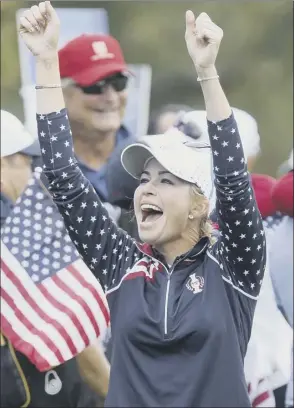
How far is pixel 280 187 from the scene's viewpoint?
14.3 ft

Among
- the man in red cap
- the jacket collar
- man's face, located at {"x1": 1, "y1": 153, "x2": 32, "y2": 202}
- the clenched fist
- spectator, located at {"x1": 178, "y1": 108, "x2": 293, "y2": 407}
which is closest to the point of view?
the clenched fist

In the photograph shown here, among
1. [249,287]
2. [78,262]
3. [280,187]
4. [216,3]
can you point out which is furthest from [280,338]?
[216,3]

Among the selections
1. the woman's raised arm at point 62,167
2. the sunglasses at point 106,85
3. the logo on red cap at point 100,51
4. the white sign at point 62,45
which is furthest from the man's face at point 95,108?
the woman's raised arm at point 62,167

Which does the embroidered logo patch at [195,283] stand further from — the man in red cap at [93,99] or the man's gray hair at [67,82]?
the man's gray hair at [67,82]

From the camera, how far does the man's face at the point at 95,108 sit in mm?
4766

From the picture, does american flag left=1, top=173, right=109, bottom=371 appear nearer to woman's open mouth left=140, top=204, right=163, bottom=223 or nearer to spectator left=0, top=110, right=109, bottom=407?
spectator left=0, top=110, right=109, bottom=407

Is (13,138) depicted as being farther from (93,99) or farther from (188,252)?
(188,252)

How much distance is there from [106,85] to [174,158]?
6.14 feet

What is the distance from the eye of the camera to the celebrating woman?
111 inches

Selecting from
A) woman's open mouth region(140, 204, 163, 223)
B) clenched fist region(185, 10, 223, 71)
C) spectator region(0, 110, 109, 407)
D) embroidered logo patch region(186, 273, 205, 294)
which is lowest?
spectator region(0, 110, 109, 407)

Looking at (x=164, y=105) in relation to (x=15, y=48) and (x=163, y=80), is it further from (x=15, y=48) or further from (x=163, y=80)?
(x=15, y=48)

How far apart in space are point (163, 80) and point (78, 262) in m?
2.20

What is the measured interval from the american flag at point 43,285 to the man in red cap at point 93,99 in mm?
436

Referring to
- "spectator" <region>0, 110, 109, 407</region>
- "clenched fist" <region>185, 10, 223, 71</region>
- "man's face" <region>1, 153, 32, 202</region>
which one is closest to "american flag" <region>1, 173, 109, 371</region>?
"spectator" <region>0, 110, 109, 407</region>
